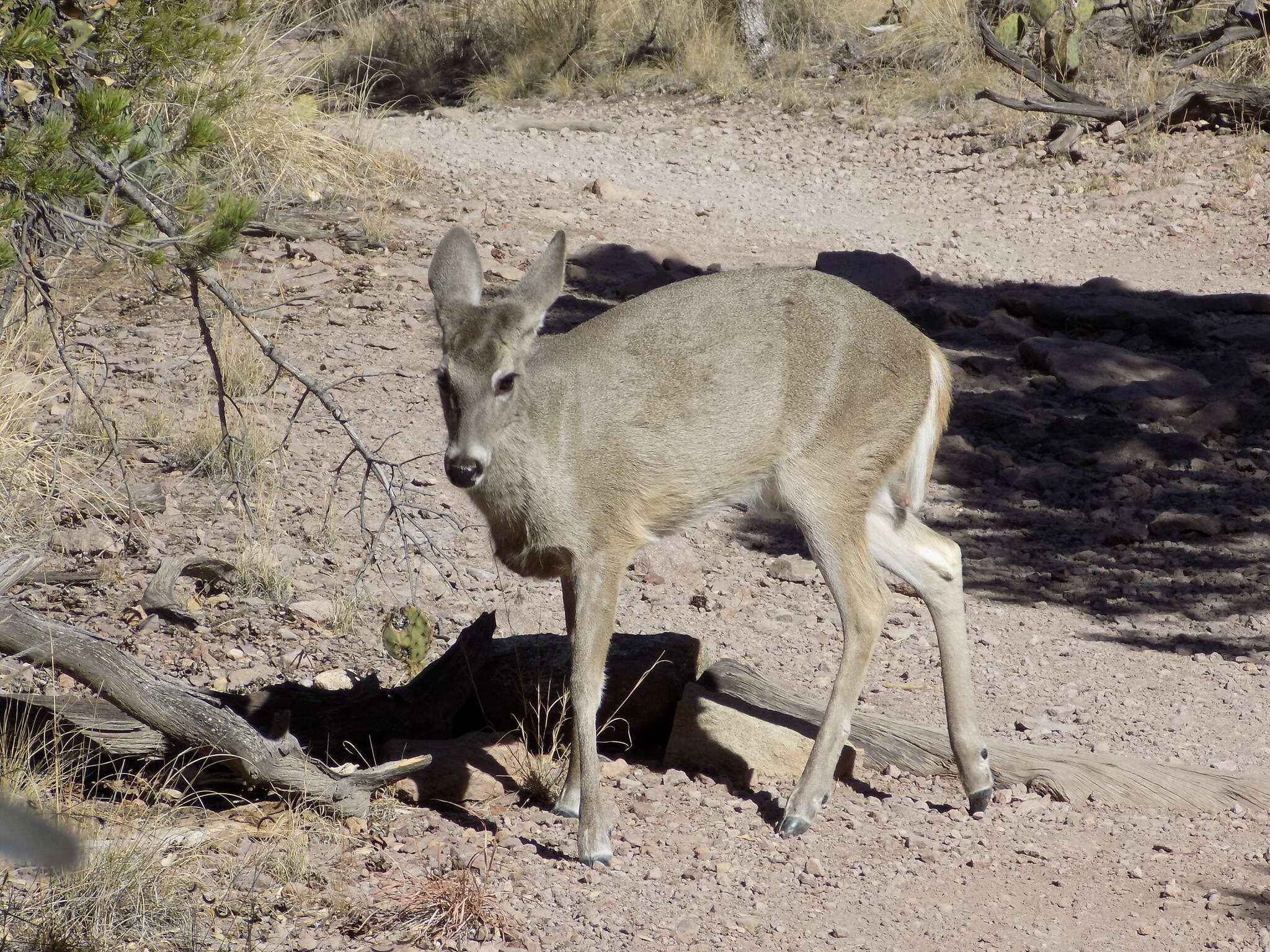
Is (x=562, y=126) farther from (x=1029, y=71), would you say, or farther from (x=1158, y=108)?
(x=1158, y=108)

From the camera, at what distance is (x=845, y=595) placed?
5.22 m

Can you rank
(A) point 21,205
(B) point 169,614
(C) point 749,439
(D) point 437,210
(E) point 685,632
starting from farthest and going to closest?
(D) point 437,210, (E) point 685,632, (B) point 169,614, (C) point 749,439, (A) point 21,205

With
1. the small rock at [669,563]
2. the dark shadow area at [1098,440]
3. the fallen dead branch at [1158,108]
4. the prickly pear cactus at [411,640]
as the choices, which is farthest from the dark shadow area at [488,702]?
the fallen dead branch at [1158,108]

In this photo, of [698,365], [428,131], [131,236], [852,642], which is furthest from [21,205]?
[428,131]

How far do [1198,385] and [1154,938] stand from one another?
6.40m

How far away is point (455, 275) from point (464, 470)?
91 centimetres

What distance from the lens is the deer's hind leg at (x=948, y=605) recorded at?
203 inches

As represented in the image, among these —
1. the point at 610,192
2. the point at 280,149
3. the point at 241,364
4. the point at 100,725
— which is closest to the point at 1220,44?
the point at 610,192

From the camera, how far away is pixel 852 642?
5.21 meters

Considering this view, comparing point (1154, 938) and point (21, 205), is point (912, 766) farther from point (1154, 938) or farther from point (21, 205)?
point (21, 205)

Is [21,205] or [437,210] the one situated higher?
[21,205]

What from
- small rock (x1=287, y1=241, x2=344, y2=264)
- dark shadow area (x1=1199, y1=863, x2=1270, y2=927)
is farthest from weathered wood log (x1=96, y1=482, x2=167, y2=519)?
dark shadow area (x1=1199, y1=863, x2=1270, y2=927)

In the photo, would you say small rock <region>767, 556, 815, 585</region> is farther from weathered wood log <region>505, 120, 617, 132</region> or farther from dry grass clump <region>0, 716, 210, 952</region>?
weathered wood log <region>505, 120, 617, 132</region>

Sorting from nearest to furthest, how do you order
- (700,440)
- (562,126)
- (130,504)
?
(700,440)
(130,504)
(562,126)
